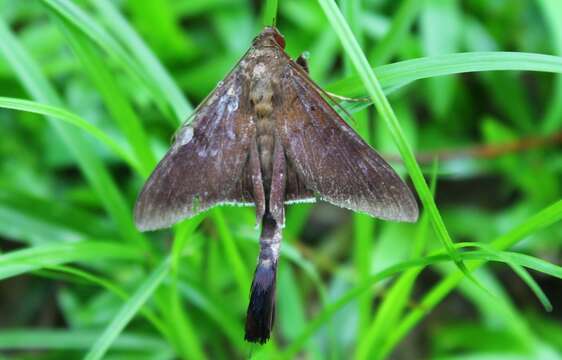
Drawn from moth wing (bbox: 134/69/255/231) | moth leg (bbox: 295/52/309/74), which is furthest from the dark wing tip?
moth leg (bbox: 295/52/309/74)

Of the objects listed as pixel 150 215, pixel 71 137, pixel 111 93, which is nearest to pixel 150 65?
pixel 111 93

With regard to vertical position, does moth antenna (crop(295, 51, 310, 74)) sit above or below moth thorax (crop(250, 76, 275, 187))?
above

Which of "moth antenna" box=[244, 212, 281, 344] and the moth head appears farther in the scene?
the moth head

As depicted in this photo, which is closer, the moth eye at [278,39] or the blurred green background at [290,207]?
the moth eye at [278,39]

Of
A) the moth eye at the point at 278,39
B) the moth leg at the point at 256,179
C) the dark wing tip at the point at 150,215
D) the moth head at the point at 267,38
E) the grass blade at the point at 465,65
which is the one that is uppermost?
the moth eye at the point at 278,39

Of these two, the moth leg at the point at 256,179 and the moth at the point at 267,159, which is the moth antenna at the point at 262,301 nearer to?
the moth at the point at 267,159

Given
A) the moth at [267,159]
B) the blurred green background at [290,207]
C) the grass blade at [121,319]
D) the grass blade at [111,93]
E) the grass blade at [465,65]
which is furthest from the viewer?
the blurred green background at [290,207]

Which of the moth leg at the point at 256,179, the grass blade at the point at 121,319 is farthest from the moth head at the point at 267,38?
the grass blade at the point at 121,319

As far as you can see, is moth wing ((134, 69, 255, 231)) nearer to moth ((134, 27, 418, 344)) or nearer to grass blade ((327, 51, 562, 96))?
moth ((134, 27, 418, 344))

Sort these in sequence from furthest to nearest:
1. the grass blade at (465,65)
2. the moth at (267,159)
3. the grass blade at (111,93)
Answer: the grass blade at (111,93) → the moth at (267,159) → the grass blade at (465,65)

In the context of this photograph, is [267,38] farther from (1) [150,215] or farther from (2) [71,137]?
(2) [71,137]
